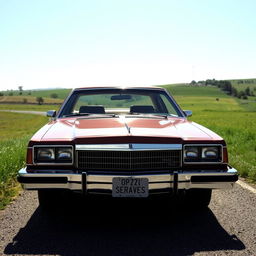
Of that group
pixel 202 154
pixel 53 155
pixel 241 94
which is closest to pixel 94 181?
pixel 53 155

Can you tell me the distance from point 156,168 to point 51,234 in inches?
47.8

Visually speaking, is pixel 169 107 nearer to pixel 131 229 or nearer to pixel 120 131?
pixel 120 131

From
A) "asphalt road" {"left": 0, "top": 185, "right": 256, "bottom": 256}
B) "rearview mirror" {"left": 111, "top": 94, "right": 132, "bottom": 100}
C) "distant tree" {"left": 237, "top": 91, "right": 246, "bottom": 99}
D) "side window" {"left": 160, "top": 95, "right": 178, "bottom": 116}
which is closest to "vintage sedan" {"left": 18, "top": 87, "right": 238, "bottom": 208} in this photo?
"asphalt road" {"left": 0, "top": 185, "right": 256, "bottom": 256}

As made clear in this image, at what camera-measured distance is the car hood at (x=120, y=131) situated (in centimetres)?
347

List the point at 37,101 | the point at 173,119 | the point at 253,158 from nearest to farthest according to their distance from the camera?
the point at 173,119, the point at 253,158, the point at 37,101

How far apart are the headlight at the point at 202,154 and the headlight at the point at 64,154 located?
1.16m

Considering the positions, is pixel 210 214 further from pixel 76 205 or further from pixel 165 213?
pixel 76 205

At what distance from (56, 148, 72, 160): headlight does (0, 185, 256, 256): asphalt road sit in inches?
28.8

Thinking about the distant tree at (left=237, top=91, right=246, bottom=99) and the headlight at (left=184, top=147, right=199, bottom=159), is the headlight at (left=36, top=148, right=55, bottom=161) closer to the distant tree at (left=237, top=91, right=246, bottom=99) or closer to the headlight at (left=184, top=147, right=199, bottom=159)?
the headlight at (left=184, top=147, right=199, bottom=159)

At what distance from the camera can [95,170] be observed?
11.4 ft

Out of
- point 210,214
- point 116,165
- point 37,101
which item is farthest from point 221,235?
point 37,101

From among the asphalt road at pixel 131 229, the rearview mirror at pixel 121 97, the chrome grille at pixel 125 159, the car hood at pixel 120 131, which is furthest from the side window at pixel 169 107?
the chrome grille at pixel 125 159

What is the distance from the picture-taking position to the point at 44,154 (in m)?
3.54

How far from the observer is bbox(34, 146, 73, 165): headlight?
351 centimetres
